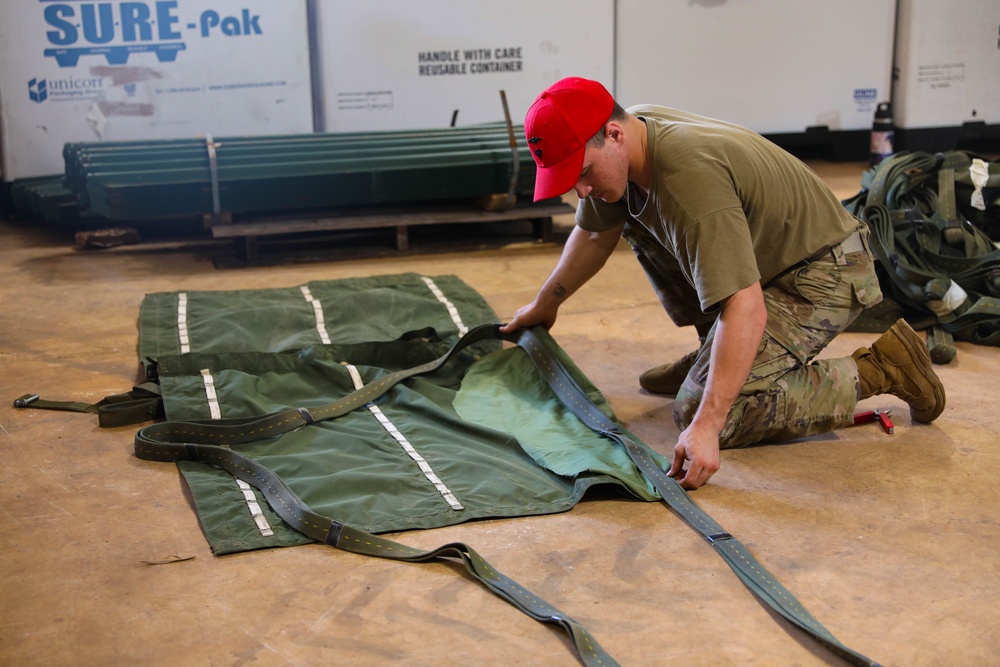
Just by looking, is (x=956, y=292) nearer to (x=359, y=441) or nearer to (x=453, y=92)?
(x=359, y=441)

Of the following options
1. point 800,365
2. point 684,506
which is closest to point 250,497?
point 684,506

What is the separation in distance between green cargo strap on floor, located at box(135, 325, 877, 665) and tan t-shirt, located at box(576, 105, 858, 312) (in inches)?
19.8

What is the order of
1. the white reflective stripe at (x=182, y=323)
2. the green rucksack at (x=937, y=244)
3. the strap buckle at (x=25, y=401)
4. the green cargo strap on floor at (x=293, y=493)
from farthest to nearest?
the green rucksack at (x=937, y=244) → the white reflective stripe at (x=182, y=323) → the strap buckle at (x=25, y=401) → the green cargo strap on floor at (x=293, y=493)

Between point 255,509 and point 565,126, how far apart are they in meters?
1.21

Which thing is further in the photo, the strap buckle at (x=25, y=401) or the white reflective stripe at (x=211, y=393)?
the strap buckle at (x=25, y=401)

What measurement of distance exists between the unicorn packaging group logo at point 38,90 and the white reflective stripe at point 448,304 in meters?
2.90

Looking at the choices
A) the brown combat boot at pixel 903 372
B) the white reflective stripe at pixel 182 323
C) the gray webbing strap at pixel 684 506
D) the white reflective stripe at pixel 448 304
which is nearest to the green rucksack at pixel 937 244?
the brown combat boot at pixel 903 372

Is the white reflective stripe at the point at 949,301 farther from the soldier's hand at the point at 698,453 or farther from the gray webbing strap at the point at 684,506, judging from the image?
the soldier's hand at the point at 698,453

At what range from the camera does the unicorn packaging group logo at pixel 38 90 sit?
5.79m

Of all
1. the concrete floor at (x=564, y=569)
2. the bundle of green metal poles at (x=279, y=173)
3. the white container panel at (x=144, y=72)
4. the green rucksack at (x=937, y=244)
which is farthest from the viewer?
the white container panel at (x=144, y=72)

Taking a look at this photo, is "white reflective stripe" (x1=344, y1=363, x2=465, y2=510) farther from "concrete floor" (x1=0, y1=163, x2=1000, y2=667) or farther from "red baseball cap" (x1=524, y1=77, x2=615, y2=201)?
"red baseball cap" (x1=524, y1=77, x2=615, y2=201)

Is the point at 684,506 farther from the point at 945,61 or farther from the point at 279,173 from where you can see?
the point at 945,61

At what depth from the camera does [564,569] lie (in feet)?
7.47

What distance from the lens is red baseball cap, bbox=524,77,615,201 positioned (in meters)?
2.45
